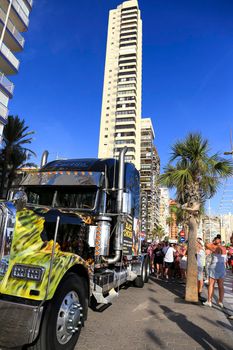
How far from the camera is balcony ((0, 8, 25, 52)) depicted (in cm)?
2548

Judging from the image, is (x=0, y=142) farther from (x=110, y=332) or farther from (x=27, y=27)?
(x=110, y=332)

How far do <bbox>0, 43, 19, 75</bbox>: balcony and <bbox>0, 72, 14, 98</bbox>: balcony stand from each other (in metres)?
2.54

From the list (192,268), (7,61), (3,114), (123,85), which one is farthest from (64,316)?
(123,85)

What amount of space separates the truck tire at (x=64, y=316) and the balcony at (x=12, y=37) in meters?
28.5

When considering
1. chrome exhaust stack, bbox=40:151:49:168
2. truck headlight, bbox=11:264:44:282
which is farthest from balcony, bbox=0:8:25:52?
truck headlight, bbox=11:264:44:282

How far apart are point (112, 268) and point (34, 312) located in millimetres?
3337

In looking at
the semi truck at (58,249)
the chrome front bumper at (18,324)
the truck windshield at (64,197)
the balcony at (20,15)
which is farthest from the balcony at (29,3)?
the chrome front bumper at (18,324)

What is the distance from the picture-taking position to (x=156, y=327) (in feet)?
16.0

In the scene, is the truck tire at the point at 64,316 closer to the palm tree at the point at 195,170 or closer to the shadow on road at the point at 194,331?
the shadow on road at the point at 194,331

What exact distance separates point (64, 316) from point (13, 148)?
77.5ft

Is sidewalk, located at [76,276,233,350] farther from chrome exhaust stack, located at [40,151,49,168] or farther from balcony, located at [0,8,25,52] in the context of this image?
balcony, located at [0,8,25,52]

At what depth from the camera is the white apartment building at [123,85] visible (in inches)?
3718

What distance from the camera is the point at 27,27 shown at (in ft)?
99.5

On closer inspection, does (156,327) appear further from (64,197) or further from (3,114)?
(3,114)
